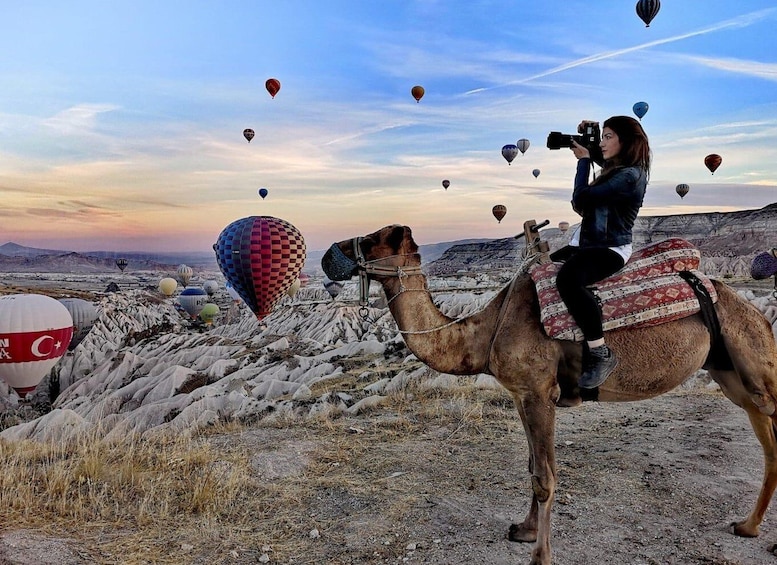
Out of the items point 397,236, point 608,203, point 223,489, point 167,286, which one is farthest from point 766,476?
point 167,286

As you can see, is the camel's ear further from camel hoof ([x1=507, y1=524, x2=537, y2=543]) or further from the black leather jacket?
camel hoof ([x1=507, y1=524, x2=537, y2=543])

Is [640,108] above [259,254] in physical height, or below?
above

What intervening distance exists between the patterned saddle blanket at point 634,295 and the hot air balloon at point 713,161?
192ft

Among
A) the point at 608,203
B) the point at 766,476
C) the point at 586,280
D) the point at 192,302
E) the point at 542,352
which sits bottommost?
the point at 192,302

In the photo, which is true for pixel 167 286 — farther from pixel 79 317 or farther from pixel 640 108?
pixel 640 108

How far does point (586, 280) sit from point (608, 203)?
708mm

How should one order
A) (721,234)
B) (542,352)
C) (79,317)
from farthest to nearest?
(721,234)
(79,317)
(542,352)

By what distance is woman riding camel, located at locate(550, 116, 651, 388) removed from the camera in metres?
4.80

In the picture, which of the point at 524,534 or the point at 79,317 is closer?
the point at 524,534

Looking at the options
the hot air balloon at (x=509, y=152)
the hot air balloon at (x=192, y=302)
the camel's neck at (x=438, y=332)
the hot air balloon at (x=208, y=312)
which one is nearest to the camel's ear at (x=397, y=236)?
the camel's neck at (x=438, y=332)

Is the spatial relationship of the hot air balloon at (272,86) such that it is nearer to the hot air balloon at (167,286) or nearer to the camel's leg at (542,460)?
the camel's leg at (542,460)

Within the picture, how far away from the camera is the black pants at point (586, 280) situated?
4.80 metres

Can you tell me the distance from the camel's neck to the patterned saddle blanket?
0.61 meters

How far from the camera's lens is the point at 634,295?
5062 millimetres
